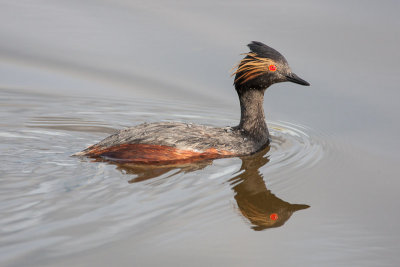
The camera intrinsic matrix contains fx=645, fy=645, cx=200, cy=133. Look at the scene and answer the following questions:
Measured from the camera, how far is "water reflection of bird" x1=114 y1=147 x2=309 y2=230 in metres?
6.48

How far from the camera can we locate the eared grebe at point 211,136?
8281 mm

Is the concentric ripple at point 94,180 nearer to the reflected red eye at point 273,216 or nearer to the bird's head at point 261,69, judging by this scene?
the reflected red eye at point 273,216

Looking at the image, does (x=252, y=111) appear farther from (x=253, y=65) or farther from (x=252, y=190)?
(x=252, y=190)

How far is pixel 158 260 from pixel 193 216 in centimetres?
102

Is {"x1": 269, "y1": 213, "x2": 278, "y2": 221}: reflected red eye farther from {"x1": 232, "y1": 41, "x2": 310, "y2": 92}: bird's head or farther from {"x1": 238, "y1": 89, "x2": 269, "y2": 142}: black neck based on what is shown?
{"x1": 232, "y1": 41, "x2": 310, "y2": 92}: bird's head

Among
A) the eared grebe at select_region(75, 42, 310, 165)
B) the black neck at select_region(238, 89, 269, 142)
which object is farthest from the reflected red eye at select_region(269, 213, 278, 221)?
the black neck at select_region(238, 89, 269, 142)

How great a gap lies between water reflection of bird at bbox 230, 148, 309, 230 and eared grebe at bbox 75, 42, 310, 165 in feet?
2.22

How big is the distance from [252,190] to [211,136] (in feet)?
5.14

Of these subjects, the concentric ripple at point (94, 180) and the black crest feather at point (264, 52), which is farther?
the black crest feather at point (264, 52)

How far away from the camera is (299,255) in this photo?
18.2ft

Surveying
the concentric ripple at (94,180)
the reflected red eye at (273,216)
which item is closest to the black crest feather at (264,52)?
the concentric ripple at (94,180)

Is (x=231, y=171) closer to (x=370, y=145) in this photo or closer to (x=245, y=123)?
(x=245, y=123)

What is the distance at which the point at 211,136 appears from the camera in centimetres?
863

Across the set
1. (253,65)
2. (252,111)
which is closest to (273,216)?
(252,111)
